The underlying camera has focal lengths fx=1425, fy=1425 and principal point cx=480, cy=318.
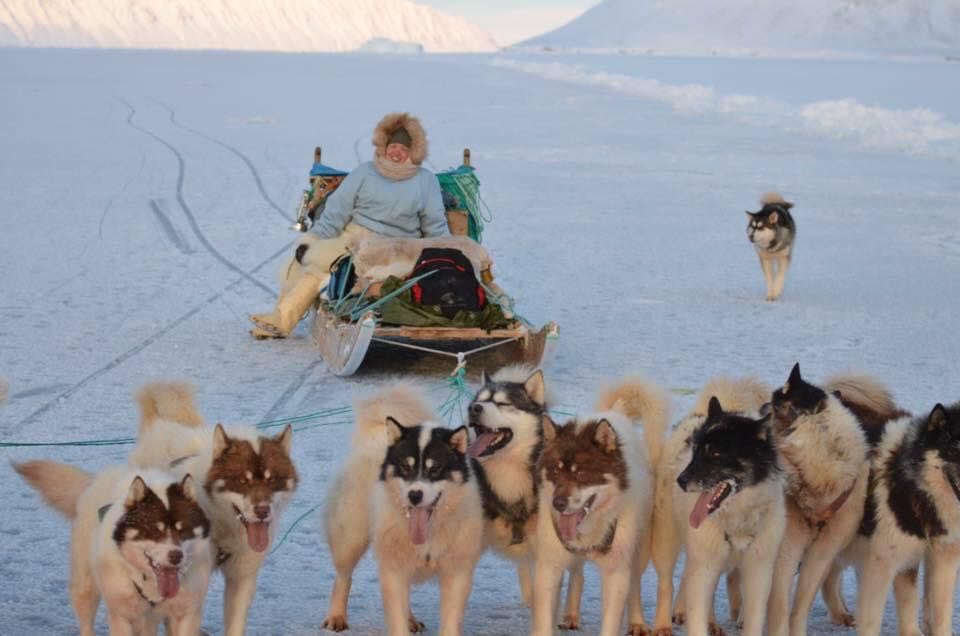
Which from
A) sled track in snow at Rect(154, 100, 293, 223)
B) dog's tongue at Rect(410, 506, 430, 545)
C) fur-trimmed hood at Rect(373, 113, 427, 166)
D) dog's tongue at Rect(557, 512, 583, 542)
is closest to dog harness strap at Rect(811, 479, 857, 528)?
dog's tongue at Rect(557, 512, 583, 542)

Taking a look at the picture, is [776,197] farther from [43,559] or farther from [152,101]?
[152,101]

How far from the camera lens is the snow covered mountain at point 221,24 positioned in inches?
4215

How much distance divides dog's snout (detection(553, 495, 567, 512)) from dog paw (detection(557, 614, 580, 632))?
670mm

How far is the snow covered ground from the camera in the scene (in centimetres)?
635

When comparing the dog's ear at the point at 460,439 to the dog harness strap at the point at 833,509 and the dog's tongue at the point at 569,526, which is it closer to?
the dog's tongue at the point at 569,526

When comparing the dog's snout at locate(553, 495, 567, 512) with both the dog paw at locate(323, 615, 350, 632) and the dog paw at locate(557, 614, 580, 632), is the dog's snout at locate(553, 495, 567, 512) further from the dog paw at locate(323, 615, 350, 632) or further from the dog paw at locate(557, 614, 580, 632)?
the dog paw at locate(323, 615, 350, 632)

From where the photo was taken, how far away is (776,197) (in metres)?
12.3

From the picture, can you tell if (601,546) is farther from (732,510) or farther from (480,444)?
(480,444)

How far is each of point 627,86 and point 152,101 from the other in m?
20.4

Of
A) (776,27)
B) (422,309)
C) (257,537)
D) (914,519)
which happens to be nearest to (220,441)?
(257,537)

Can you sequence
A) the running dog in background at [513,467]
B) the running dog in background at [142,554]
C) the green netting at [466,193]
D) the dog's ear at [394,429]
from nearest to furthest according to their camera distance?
the running dog in background at [142,554] → the dog's ear at [394,429] → the running dog in background at [513,467] → the green netting at [466,193]

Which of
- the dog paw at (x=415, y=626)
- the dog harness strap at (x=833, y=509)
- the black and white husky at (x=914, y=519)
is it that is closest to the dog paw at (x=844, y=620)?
the black and white husky at (x=914, y=519)

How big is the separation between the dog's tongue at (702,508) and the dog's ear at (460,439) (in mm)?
710

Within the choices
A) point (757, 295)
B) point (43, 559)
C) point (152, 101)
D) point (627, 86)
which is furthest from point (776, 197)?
point (627, 86)
